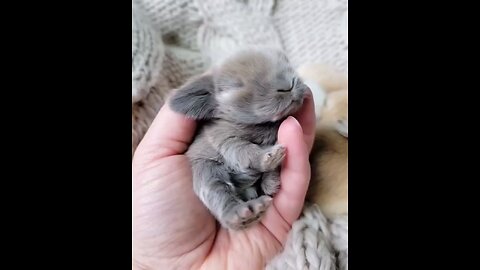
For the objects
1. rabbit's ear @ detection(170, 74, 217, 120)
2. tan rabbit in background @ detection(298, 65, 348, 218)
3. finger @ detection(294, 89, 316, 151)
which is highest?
rabbit's ear @ detection(170, 74, 217, 120)

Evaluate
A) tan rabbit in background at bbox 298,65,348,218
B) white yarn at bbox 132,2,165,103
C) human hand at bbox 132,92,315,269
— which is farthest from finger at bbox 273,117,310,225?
white yarn at bbox 132,2,165,103

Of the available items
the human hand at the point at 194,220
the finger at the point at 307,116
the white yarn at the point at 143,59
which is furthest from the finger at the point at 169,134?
the finger at the point at 307,116

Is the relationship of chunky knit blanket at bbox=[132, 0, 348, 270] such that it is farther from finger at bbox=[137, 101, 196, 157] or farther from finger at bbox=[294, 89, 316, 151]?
finger at bbox=[294, 89, 316, 151]

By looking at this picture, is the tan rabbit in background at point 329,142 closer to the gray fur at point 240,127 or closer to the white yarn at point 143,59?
the gray fur at point 240,127

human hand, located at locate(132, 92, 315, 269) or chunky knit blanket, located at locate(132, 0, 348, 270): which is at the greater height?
chunky knit blanket, located at locate(132, 0, 348, 270)
